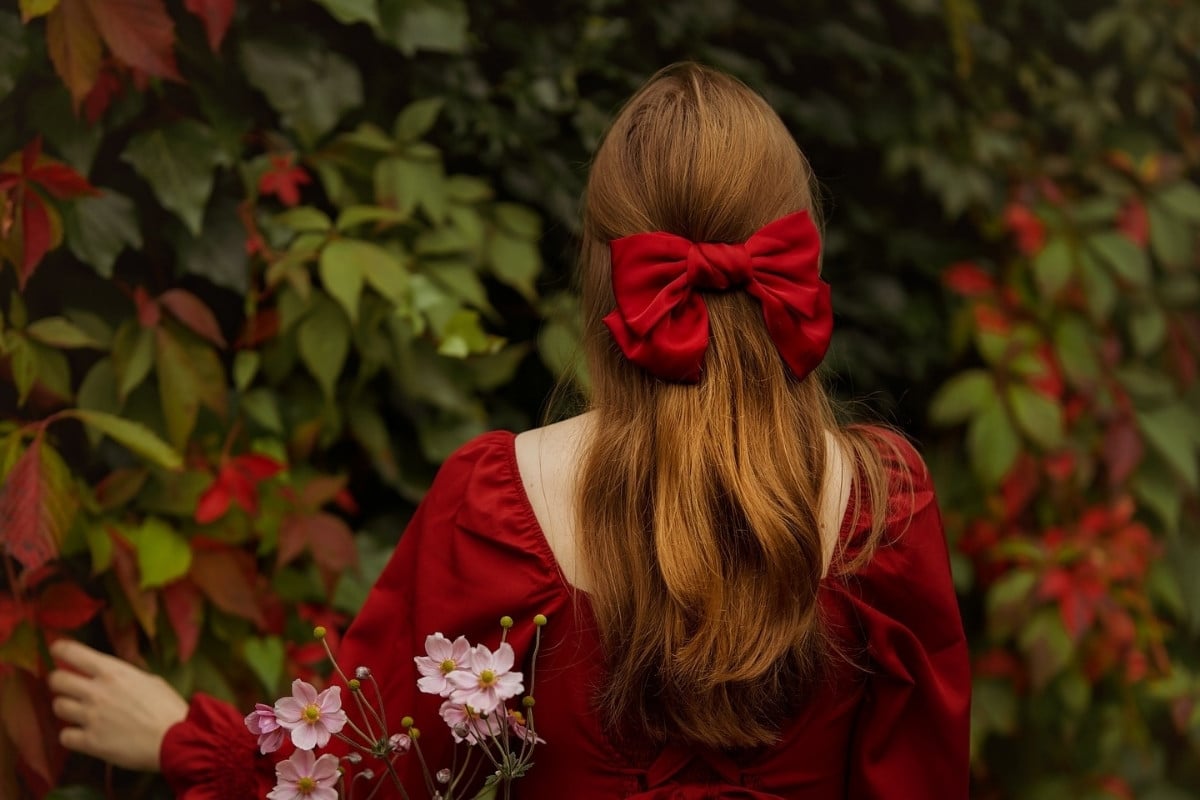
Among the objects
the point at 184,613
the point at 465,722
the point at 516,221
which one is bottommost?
the point at 184,613

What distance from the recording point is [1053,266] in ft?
7.99

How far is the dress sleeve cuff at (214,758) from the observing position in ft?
4.57

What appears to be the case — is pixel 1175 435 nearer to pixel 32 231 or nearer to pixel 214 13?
pixel 214 13

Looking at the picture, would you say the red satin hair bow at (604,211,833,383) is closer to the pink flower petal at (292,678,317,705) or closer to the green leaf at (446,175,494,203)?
the pink flower petal at (292,678,317,705)

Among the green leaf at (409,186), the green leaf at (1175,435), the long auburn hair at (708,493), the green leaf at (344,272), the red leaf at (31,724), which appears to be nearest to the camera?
the long auburn hair at (708,493)

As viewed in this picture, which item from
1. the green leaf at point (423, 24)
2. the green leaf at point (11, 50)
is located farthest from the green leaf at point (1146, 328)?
the green leaf at point (11, 50)

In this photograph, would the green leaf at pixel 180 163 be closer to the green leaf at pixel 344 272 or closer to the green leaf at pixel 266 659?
the green leaf at pixel 344 272

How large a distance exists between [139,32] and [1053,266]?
1703 mm

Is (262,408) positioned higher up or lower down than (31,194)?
lower down

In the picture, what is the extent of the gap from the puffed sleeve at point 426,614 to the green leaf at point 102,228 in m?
0.59

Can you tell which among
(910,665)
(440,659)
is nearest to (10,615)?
(440,659)

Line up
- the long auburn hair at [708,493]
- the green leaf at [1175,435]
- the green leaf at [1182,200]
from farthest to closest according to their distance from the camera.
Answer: the green leaf at [1182,200] < the green leaf at [1175,435] < the long auburn hair at [708,493]

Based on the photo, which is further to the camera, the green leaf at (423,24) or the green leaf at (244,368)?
the green leaf at (423,24)

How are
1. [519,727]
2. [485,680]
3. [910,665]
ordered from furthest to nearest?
[910,665]
[519,727]
[485,680]
